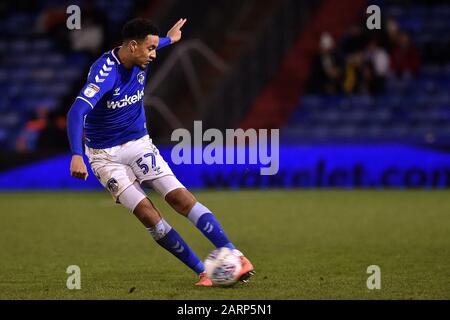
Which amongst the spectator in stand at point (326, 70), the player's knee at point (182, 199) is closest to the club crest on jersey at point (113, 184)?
the player's knee at point (182, 199)

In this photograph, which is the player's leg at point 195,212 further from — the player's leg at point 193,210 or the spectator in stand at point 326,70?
the spectator in stand at point 326,70

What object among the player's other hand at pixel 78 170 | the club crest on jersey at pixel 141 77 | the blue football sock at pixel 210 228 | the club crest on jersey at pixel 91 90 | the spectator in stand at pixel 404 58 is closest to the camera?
the player's other hand at pixel 78 170

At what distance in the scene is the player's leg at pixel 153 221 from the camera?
722 cm

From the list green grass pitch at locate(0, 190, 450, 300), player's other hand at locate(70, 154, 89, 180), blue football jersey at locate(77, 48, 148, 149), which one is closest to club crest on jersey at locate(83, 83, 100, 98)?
blue football jersey at locate(77, 48, 148, 149)

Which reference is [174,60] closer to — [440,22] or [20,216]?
[440,22]

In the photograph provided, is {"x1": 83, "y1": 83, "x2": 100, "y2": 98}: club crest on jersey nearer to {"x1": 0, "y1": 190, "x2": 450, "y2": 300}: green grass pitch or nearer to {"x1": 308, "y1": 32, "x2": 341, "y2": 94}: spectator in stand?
{"x1": 0, "y1": 190, "x2": 450, "y2": 300}: green grass pitch

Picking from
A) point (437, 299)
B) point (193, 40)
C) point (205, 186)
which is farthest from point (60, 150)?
point (437, 299)

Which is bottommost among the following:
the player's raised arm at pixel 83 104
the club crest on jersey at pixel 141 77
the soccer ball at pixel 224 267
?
the soccer ball at pixel 224 267

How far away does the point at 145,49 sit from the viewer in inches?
285

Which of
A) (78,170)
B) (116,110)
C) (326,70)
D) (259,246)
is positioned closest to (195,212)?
(116,110)

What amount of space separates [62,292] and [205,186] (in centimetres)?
1017

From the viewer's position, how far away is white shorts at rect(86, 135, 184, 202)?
726 centimetres

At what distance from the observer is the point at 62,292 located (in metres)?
6.90

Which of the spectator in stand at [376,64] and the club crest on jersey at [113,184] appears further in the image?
the spectator in stand at [376,64]
